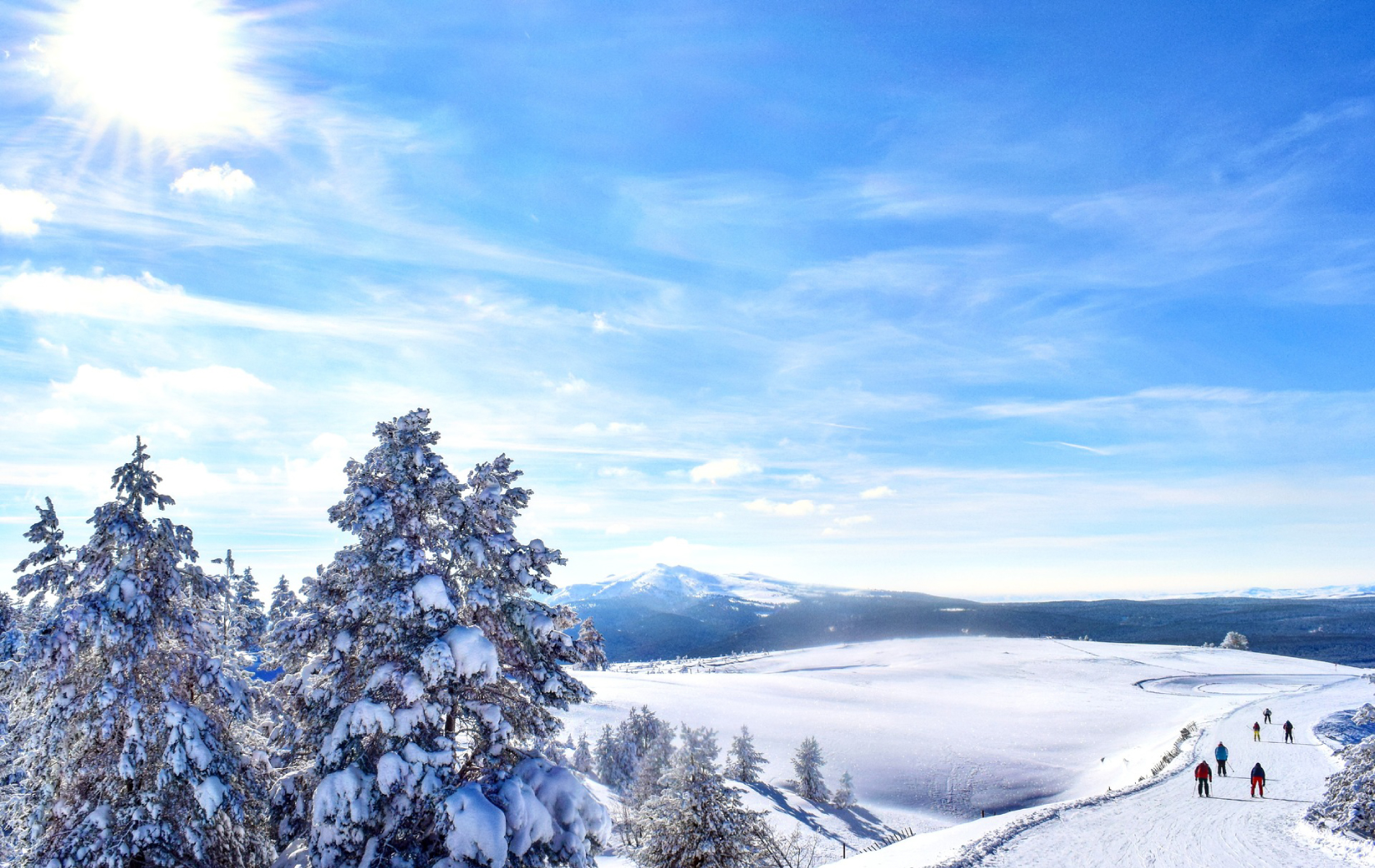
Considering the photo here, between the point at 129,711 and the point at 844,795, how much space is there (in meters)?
45.8

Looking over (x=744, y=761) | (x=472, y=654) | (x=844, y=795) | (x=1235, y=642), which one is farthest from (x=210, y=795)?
(x=1235, y=642)

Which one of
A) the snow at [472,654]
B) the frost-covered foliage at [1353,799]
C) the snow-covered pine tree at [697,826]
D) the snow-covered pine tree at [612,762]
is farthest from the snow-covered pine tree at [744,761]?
the snow at [472,654]

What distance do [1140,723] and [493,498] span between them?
68272 mm

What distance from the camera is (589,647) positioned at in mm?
12719

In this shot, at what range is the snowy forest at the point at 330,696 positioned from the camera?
10383 mm

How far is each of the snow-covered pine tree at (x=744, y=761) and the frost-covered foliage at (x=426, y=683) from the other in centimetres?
3029

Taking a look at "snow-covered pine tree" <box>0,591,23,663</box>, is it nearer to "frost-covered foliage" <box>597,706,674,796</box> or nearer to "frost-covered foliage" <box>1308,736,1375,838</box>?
"frost-covered foliage" <box>1308,736,1375,838</box>

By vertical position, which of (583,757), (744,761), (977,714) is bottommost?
(583,757)

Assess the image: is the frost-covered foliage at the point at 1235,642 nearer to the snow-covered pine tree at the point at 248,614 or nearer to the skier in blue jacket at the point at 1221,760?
the skier in blue jacket at the point at 1221,760

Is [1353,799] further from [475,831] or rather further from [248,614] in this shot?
[248,614]

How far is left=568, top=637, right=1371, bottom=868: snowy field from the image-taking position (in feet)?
148

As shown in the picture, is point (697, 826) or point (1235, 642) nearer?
point (697, 826)

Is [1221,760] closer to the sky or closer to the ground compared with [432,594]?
closer to the ground

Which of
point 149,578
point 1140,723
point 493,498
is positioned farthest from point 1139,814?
point 1140,723
